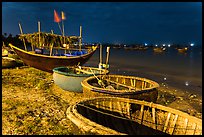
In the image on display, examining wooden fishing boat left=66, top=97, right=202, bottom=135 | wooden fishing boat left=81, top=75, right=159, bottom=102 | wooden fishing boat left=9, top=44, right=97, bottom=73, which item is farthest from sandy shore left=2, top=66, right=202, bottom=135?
wooden fishing boat left=9, top=44, right=97, bottom=73

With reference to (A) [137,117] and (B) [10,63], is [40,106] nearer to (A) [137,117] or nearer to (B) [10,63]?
(A) [137,117]

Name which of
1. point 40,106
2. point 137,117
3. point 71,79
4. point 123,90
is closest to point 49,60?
point 71,79

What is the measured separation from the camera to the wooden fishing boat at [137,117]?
5543 millimetres

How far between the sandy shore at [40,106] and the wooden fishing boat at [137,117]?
2.98ft

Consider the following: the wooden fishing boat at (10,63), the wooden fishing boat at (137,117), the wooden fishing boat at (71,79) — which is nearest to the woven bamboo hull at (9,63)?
the wooden fishing boat at (10,63)

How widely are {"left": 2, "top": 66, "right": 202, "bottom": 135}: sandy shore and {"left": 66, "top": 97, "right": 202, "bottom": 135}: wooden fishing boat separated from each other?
0.91 m

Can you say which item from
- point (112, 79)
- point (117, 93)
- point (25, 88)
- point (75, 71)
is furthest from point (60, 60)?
point (117, 93)

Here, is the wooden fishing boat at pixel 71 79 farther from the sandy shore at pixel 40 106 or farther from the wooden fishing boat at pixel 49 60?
the wooden fishing boat at pixel 49 60

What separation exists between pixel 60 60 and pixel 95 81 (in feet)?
21.6

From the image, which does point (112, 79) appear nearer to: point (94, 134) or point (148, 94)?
point (148, 94)

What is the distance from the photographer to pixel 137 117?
636 cm

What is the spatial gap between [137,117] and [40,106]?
484 cm

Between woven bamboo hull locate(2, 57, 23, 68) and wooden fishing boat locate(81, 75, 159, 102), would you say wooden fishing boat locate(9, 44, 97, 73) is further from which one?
wooden fishing boat locate(81, 75, 159, 102)

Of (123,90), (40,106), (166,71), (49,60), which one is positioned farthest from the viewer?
(166,71)
